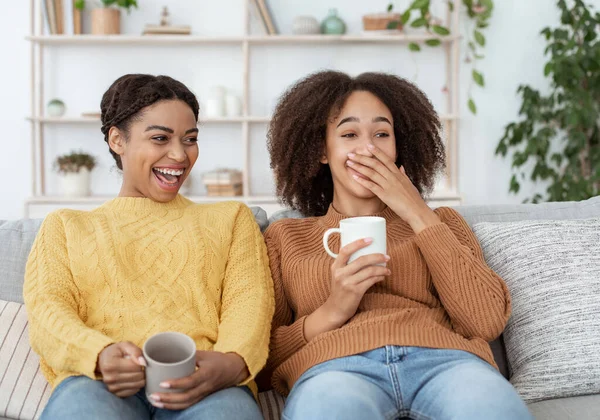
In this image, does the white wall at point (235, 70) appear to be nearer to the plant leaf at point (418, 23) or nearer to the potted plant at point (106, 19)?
the potted plant at point (106, 19)

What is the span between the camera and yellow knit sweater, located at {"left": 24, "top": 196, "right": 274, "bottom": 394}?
1339mm

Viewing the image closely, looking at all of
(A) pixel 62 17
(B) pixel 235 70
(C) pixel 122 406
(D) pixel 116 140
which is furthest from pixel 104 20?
(C) pixel 122 406

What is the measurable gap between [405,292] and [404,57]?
2.93 m

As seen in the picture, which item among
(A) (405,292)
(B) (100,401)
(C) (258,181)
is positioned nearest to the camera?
(B) (100,401)

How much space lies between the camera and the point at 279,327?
5.08 ft

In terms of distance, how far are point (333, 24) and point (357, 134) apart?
8.28ft

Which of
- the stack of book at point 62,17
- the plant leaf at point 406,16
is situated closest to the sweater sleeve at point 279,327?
the plant leaf at point 406,16

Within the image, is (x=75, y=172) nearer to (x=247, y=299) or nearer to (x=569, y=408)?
(x=247, y=299)

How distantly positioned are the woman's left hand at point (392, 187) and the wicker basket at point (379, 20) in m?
2.60

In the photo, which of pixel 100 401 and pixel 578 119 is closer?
pixel 100 401

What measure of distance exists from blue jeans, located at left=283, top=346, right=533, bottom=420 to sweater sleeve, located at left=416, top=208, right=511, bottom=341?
0.10m

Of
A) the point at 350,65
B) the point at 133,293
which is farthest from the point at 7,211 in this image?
the point at 133,293

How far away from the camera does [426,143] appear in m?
1.77

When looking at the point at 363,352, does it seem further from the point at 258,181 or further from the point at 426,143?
the point at 258,181
